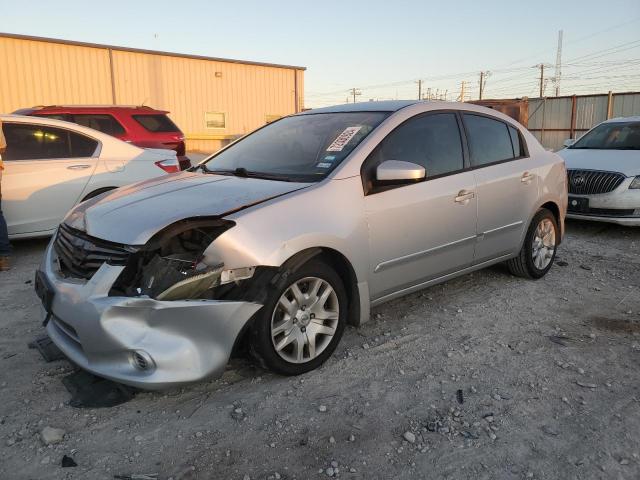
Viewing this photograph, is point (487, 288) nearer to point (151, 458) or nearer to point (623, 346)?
point (623, 346)

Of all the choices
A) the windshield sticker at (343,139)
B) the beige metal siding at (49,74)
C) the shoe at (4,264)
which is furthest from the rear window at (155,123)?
the beige metal siding at (49,74)

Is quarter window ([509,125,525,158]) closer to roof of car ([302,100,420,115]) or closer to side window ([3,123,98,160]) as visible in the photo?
roof of car ([302,100,420,115])

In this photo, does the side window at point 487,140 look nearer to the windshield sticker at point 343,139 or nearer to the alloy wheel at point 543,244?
the alloy wheel at point 543,244

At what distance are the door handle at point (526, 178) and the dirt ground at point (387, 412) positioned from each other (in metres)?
1.22

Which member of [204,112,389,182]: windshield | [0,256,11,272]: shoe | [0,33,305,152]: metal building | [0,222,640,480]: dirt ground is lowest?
[0,222,640,480]: dirt ground

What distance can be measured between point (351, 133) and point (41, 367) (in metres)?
2.49

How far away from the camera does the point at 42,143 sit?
6055 millimetres

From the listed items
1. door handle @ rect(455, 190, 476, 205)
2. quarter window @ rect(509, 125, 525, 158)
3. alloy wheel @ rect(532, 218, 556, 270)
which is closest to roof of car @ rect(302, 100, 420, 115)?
door handle @ rect(455, 190, 476, 205)

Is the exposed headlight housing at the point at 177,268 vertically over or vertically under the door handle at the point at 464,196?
under

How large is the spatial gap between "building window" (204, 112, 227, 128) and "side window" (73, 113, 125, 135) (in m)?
12.6

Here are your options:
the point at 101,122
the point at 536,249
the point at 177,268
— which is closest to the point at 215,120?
Result: the point at 101,122

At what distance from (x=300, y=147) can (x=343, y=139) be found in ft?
1.14

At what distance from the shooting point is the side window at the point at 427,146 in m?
3.62

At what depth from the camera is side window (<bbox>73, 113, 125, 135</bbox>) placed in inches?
332
